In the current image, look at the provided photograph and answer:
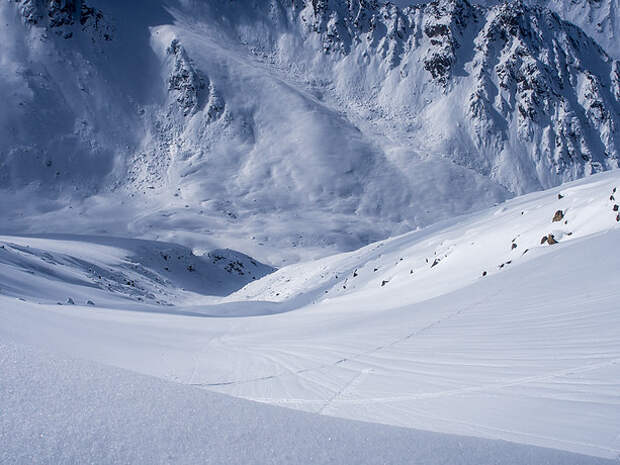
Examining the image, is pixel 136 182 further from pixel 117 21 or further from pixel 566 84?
pixel 566 84

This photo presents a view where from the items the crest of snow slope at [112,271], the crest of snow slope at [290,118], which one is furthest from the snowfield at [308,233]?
the crest of snow slope at [290,118]

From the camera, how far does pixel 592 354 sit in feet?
9.73

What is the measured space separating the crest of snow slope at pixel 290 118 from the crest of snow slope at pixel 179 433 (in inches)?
1607

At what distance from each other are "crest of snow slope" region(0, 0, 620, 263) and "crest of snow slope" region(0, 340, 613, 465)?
40813 millimetres

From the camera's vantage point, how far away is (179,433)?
1270 mm

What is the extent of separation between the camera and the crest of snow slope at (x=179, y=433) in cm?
113

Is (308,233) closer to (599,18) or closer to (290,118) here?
(290,118)

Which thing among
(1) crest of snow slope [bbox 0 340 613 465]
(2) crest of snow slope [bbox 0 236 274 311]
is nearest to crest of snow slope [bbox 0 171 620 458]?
(1) crest of snow slope [bbox 0 340 613 465]

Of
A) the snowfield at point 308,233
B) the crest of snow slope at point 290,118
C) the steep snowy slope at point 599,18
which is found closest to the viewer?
the snowfield at point 308,233

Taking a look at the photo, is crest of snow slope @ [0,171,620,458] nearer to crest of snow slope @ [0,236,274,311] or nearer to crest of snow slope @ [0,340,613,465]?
crest of snow slope @ [0,340,613,465]

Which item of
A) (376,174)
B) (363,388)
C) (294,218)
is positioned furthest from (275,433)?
(376,174)

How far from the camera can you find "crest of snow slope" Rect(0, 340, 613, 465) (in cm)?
113

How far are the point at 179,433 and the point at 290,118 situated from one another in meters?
62.6

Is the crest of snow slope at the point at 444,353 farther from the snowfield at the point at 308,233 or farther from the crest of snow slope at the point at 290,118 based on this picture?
the crest of snow slope at the point at 290,118
